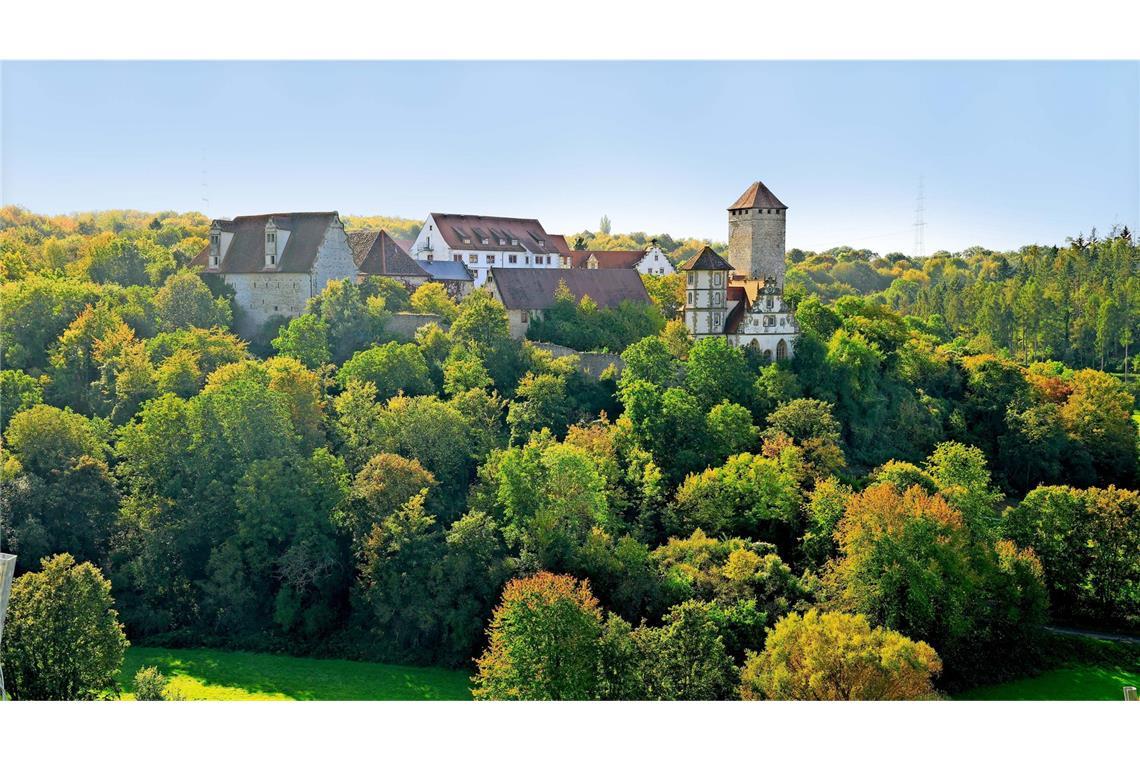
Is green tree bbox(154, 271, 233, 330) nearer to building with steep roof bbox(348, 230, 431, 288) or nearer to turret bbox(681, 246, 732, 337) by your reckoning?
building with steep roof bbox(348, 230, 431, 288)

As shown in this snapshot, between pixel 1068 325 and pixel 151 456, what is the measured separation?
35210mm

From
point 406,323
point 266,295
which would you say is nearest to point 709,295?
point 406,323

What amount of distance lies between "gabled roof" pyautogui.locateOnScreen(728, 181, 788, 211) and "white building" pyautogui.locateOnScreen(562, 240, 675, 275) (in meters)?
8.22

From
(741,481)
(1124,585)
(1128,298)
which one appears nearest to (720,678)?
(741,481)

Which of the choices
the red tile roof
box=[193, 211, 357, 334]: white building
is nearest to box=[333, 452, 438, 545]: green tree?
box=[193, 211, 357, 334]: white building

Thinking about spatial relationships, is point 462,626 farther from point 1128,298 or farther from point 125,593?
point 1128,298

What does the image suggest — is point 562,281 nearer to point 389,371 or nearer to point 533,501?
point 389,371

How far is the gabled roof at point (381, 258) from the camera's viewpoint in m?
35.0

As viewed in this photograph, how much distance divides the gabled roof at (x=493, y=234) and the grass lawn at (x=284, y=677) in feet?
57.1

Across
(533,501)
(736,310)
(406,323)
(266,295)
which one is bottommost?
(533,501)

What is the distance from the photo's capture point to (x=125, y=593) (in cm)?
2514

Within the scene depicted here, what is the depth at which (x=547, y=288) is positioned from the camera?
1292 inches

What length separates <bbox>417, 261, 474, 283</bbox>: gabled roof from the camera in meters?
36.4

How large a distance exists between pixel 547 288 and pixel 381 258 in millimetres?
5522
